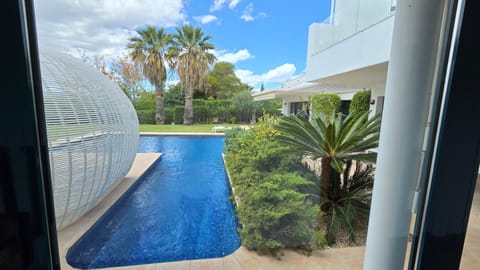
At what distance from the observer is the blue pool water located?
2564 millimetres

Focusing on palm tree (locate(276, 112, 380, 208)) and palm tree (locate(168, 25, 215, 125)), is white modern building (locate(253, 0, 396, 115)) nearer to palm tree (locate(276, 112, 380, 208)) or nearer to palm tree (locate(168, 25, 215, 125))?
palm tree (locate(276, 112, 380, 208))

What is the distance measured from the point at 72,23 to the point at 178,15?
0.67 m

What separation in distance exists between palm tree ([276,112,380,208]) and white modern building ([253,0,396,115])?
25.1 inches

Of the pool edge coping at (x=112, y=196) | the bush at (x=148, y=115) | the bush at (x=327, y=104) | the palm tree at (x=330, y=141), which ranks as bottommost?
the pool edge coping at (x=112, y=196)

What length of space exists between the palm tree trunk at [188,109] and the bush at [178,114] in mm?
69

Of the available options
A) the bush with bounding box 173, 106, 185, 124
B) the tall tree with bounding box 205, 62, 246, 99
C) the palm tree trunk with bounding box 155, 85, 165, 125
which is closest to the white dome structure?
the palm tree trunk with bounding box 155, 85, 165, 125

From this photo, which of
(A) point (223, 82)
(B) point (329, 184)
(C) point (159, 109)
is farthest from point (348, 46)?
(C) point (159, 109)

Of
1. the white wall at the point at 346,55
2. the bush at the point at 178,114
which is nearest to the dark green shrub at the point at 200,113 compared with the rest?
the bush at the point at 178,114

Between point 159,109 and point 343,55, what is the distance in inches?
202

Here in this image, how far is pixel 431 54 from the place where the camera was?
0.95 metres

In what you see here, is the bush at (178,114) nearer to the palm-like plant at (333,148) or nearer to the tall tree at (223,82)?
the tall tree at (223,82)

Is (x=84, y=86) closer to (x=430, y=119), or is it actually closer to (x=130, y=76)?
(x=130, y=76)

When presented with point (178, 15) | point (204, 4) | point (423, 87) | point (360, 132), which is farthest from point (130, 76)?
point (360, 132)

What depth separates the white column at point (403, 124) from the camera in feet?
3.14
